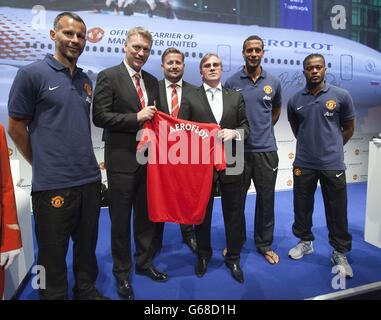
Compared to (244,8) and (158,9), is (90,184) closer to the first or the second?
(158,9)

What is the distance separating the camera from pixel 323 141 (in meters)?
2.98

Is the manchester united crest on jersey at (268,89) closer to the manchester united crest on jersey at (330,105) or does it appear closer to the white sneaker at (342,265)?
the manchester united crest on jersey at (330,105)

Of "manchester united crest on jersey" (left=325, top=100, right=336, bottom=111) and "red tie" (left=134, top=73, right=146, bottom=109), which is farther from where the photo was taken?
"manchester united crest on jersey" (left=325, top=100, right=336, bottom=111)

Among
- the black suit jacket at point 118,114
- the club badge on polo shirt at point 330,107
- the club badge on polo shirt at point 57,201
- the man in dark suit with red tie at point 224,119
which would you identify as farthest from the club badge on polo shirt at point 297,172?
the club badge on polo shirt at point 57,201

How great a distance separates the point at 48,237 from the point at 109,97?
1.07 metres

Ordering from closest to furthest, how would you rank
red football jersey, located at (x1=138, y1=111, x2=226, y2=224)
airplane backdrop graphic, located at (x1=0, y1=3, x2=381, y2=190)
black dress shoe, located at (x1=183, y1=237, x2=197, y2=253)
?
1. red football jersey, located at (x1=138, y1=111, x2=226, y2=224)
2. black dress shoe, located at (x1=183, y1=237, x2=197, y2=253)
3. airplane backdrop graphic, located at (x1=0, y1=3, x2=381, y2=190)

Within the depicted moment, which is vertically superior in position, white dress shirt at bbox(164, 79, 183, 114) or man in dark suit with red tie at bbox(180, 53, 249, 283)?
white dress shirt at bbox(164, 79, 183, 114)

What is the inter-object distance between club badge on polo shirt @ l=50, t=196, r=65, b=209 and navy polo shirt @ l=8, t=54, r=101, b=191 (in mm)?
75

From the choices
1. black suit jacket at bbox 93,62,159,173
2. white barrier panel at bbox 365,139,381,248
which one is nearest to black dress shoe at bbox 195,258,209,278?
black suit jacket at bbox 93,62,159,173

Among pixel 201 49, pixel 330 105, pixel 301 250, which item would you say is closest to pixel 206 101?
pixel 330 105

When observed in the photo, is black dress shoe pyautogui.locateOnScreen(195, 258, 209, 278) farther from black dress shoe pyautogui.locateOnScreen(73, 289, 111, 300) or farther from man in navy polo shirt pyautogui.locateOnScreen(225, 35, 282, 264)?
black dress shoe pyautogui.locateOnScreen(73, 289, 111, 300)

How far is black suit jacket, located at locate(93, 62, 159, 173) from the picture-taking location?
2289 millimetres

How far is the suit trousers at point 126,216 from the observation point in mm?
2467

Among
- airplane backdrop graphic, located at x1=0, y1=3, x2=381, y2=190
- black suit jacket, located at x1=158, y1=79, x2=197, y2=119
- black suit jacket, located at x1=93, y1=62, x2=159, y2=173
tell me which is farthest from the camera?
airplane backdrop graphic, located at x1=0, y1=3, x2=381, y2=190
